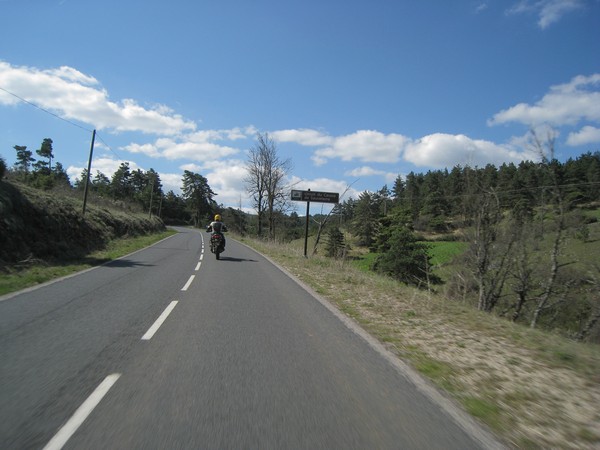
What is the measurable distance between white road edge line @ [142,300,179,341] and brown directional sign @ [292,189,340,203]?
15.7 m

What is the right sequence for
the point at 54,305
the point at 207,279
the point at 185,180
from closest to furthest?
the point at 54,305 → the point at 207,279 → the point at 185,180

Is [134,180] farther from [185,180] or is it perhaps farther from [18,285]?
[18,285]

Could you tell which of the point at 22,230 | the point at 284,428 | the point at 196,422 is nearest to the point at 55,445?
the point at 196,422

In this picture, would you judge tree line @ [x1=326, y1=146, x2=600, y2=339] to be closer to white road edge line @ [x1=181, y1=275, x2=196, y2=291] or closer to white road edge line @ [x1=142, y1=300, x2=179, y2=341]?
white road edge line @ [x1=181, y1=275, x2=196, y2=291]

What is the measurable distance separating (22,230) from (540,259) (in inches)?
786

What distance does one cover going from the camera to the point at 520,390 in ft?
14.5

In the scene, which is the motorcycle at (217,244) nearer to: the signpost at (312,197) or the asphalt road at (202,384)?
the signpost at (312,197)

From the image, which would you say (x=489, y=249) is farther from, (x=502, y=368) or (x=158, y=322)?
(x=158, y=322)

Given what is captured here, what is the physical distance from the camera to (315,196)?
2341cm

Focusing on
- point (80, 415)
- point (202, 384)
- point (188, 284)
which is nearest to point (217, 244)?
point (188, 284)

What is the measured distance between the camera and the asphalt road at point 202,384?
3086 millimetres

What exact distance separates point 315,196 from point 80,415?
2062 centimetres

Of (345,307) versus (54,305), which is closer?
(54,305)

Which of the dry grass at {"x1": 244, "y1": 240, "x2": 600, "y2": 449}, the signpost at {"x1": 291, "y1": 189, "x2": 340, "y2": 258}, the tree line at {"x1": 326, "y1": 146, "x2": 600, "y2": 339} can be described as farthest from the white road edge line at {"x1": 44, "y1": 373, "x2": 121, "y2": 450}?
the signpost at {"x1": 291, "y1": 189, "x2": 340, "y2": 258}
